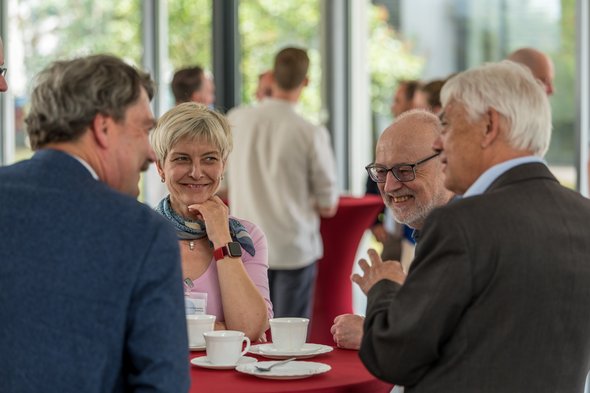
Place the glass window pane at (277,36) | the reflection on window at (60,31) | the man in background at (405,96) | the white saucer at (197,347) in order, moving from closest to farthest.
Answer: the white saucer at (197,347) → the man in background at (405,96) → the glass window pane at (277,36) → the reflection on window at (60,31)

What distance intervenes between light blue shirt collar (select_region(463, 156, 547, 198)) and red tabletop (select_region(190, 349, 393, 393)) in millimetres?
530

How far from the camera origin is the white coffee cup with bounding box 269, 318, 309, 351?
2816mm

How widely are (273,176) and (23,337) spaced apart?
14.2ft

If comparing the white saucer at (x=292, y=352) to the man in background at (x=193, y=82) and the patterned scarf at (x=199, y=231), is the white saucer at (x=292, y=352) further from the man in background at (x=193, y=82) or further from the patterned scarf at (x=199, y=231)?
the man in background at (x=193, y=82)

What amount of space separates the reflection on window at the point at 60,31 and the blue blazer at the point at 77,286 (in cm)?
794

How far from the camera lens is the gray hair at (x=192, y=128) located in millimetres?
3475

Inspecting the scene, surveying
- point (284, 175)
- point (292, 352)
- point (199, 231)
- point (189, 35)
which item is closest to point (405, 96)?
point (284, 175)

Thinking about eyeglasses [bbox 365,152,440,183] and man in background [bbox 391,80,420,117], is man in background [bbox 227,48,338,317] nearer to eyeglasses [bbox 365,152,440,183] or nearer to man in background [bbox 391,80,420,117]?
man in background [bbox 391,80,420,117]

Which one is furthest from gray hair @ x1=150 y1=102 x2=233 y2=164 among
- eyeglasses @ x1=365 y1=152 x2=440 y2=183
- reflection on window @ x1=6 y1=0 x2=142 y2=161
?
reflection on window @ x1=6 y1=0 x2=142 y2=161

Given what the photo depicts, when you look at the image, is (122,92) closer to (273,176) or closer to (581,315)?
(581,315)

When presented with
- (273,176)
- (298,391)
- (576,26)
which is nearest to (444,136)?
(298,391)

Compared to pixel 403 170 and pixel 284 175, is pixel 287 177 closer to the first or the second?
pixel 284 175

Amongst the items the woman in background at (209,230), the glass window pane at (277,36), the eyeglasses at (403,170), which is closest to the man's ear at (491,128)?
the eyeglasses at (403,170)

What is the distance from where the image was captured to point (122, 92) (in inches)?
83.4
